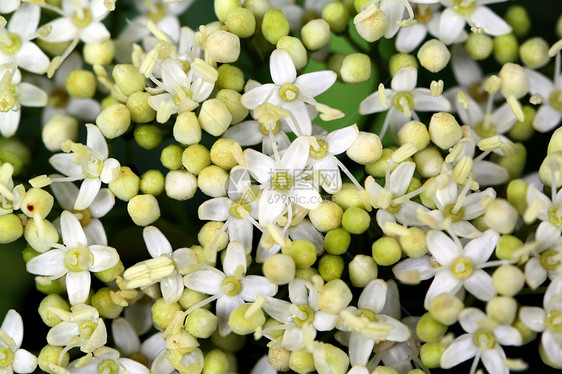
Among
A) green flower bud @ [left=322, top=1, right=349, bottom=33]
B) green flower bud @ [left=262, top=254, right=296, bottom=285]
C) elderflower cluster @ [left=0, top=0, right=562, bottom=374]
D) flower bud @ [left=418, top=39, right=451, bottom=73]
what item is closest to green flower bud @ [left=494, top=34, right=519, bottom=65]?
elderflower cluster @ [left=0, top=0, right=562, bottom=374]

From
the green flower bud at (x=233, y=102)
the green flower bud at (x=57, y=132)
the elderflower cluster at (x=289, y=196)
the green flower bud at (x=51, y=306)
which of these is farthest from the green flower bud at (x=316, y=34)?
the green flower bud at (x=51, y=306)

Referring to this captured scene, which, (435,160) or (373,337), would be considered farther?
(435,160)

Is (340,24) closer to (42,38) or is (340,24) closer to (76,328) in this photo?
(42,38)

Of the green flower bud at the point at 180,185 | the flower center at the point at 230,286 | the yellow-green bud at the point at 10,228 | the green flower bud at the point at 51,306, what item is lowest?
the green flower bud at the point at 51,306

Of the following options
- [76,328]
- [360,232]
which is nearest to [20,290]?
[76,328]

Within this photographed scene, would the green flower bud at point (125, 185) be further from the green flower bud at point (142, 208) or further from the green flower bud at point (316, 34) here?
the green flower bud at point (316, 34)

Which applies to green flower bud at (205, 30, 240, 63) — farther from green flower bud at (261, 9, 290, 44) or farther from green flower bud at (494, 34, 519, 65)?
green flower bud at (494, 34, 519, 65)

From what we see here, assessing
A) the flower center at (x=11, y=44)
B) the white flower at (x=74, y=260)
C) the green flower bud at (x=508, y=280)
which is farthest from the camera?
the flower center at (x=11, y=44)
